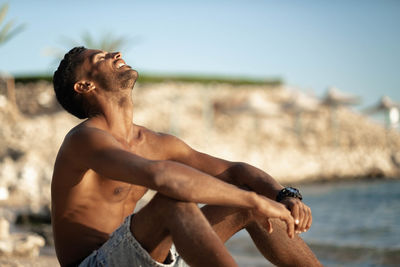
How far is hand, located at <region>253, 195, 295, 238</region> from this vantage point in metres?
1.96

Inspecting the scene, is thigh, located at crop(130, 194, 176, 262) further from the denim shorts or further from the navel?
the navel

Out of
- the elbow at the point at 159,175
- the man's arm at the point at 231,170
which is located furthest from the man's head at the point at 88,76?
the elbow at the point at 159,175

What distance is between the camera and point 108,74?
2.24 meters

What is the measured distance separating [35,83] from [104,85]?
27.3 metres

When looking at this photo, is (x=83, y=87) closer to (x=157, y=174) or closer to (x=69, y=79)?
(x=69, y=79)

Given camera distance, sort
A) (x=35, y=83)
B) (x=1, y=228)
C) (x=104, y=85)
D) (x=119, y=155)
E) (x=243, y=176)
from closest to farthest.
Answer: (x=119, y=155)
(x=104, y=85)
(x=243, y=176)
(x=1, y=228)
(x=35, y=83)

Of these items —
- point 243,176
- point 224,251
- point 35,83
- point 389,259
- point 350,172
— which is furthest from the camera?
point 35,83

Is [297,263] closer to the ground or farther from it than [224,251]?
closer to the ground

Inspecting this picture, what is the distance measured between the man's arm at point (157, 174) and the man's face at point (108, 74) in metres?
0.29

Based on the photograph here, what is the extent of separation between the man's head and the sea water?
3165 mm

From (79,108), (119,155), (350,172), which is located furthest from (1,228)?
(350,172)

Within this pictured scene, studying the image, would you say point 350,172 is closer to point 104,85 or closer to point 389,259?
point 389,259

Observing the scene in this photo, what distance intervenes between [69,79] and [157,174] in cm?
72

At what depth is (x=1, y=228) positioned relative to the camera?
4879 millimetres
